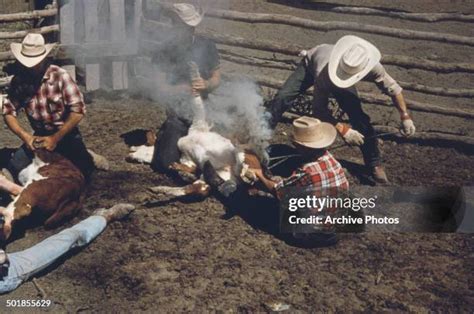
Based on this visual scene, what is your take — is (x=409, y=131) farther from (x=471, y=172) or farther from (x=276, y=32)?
(x=276, y=32)

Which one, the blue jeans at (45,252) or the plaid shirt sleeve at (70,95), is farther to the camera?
the plaid shirt sleeve at (70,95)

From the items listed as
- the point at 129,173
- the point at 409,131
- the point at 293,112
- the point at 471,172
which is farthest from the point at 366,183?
the point at 129,173

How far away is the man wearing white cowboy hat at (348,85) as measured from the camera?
20.1ft

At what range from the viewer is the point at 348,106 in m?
6.74

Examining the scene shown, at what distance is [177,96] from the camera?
7.09 meters

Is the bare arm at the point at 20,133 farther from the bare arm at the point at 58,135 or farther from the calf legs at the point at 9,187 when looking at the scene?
the calf legs at the point at 9,187

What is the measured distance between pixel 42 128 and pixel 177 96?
1.67 metres

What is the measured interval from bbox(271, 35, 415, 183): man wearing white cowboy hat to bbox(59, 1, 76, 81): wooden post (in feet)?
11.2

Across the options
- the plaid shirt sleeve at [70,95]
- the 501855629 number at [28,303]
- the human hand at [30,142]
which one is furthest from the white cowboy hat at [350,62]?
the 501855629 number at [28,303]

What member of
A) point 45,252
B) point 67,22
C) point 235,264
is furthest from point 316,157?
point 67,22

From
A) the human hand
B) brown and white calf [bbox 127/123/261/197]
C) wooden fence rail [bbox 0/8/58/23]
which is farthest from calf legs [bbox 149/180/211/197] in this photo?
wooden fence rail [bbox 0/8/58/23]

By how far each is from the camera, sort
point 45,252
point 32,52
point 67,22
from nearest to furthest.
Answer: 1. point 45,252
2. point 32,52
3. point 67,22

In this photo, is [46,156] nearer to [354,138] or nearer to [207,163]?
[207,163]

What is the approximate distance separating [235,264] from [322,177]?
3.66ft
